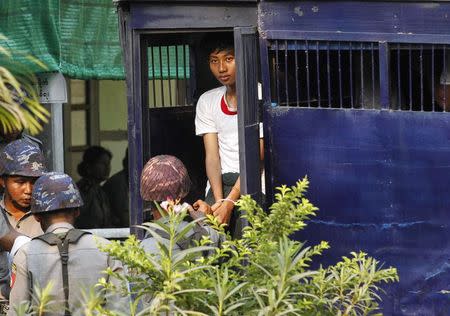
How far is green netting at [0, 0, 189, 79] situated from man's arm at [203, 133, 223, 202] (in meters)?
1.46

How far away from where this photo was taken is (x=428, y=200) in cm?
707

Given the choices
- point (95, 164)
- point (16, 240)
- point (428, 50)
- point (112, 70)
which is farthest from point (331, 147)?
point (95, 164)

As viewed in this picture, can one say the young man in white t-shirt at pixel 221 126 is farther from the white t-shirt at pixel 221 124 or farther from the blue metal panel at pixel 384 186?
the blue metal panel at pixel 384 186

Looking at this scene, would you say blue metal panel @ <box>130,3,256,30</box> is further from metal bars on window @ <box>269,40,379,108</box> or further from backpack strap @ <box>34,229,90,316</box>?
backpack strap @ <box>34,229,90,316</box>

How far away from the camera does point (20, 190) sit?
24.5 feet

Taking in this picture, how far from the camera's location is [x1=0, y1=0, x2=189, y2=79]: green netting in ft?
29.8

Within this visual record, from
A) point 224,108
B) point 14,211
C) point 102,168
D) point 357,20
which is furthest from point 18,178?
point 102,168

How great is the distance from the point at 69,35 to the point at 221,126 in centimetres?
198

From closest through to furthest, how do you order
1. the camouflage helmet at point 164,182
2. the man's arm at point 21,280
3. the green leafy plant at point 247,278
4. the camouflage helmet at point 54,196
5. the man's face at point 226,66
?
1. the green leafy plant at point 247,278
2. the man's arm at point 21,280
3. the camouflage helmet at point 54,196
4. the camouflage helmet at point 164,182
5. the man's face at point 226,66

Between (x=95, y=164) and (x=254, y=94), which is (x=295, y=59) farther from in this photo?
(x=95, y=164)

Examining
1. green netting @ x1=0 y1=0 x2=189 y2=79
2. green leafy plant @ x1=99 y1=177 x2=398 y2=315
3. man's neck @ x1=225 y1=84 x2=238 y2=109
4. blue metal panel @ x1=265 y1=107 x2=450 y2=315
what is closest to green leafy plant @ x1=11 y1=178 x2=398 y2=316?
green leafy plant @ x1=99 y1=177 x2=398 y2=315

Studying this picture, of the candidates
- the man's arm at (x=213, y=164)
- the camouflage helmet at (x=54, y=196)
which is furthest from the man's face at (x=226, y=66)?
the camouflage helmet at (x=54, y=196)

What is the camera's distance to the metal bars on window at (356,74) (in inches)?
283

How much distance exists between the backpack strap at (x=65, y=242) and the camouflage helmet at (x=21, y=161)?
4.96ft
